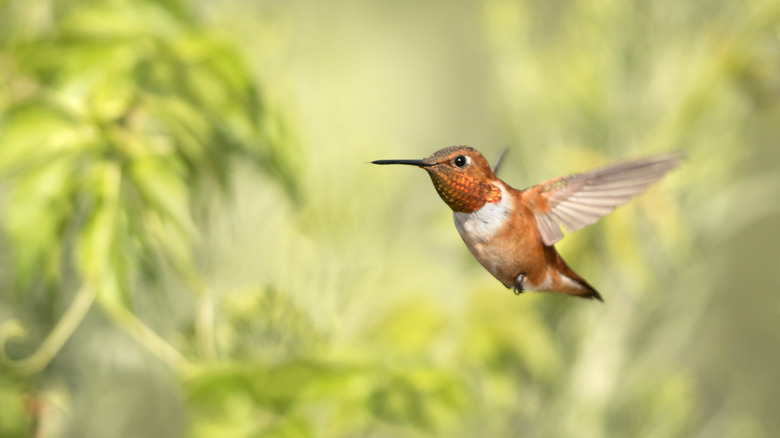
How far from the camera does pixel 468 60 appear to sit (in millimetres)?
1561

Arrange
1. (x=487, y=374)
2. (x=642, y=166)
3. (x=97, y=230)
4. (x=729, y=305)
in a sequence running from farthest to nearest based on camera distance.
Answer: (x=729, y=305) → (x=487, y=374) → (x=97, y=230) → (x=642, y=166)

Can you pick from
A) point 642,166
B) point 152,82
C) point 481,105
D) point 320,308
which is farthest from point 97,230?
point 481,105

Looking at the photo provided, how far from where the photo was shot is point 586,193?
36 centimetres

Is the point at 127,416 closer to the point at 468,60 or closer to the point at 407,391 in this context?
the point at 407,391

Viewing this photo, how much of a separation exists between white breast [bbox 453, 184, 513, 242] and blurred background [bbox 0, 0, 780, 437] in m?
0.24

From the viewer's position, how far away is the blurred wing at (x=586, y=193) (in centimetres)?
31

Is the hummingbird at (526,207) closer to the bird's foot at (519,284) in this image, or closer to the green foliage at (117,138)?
the bird's foot at (519,284)

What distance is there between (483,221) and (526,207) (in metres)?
0.06

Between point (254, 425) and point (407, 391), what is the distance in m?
0.11

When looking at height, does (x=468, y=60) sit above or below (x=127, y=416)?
above

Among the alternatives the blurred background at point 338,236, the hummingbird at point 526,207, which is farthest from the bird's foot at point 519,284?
the blurred background at point 338,236

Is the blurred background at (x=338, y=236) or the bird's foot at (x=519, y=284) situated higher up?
the bird's foot at (x=519, y=284)

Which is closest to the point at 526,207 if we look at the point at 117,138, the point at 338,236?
the point at 117,138

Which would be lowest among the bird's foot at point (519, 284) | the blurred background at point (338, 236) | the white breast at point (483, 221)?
the blurred background at point (338, 236)
